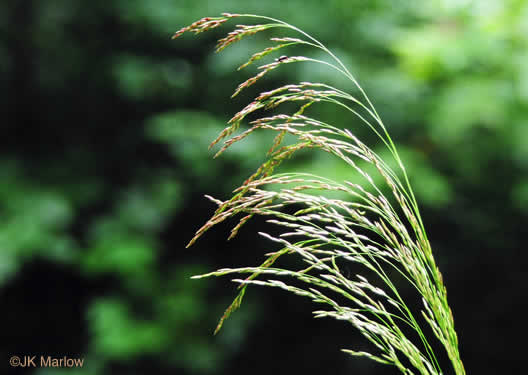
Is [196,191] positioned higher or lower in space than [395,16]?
lower

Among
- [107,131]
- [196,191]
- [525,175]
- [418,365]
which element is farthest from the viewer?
[107,131]

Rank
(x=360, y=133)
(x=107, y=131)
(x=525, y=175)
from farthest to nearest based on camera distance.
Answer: (x=107, y=131), (x=360, y=133), (x=525, y=175)

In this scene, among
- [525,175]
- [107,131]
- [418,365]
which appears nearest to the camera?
[418,365]

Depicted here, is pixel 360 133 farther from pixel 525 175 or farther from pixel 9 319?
pixel 9 319

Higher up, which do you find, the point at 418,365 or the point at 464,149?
the point at 418,365

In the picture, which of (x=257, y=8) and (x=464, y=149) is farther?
(x=257, y=8)

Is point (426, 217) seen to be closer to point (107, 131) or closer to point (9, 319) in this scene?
point (107, 131)

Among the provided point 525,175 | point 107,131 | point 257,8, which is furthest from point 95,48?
point 525,175

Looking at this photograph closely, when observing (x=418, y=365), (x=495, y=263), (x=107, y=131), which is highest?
(x=418, y=365)

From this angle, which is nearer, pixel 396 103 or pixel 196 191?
pixel 396 103

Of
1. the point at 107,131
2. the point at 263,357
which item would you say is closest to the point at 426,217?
the point at 263,357
